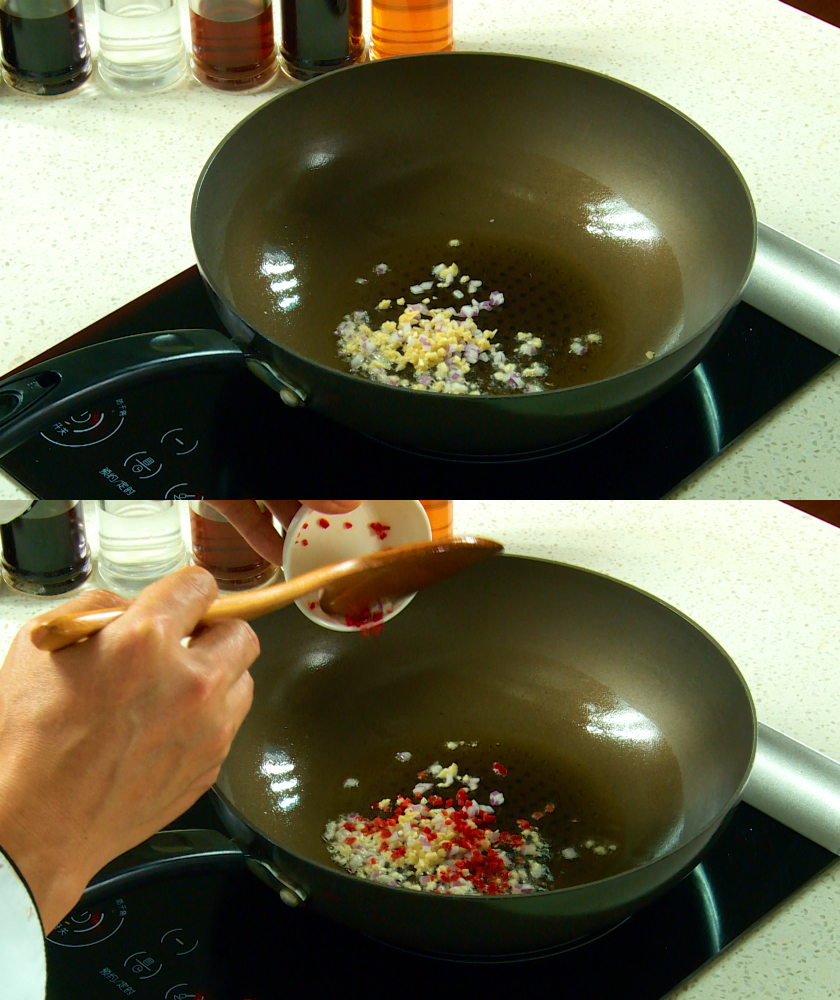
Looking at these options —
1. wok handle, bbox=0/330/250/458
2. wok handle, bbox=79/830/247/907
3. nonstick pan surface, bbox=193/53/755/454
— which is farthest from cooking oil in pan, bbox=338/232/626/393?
wok handle, bbox=79/830/247/907

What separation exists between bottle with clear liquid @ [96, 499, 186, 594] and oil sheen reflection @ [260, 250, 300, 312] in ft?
1.06

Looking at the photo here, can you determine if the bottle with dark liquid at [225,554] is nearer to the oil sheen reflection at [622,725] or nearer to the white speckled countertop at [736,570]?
the white speckled countertop at [736,570]

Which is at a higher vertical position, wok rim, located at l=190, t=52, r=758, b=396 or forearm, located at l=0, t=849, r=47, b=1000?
wok rim, located at l=190, t=52, r=758, b=396

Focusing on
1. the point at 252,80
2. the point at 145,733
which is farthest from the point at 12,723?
the point at 252,80

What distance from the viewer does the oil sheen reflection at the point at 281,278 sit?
0.73m

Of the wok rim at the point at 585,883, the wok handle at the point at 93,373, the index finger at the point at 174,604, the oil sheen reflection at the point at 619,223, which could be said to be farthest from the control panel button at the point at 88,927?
the oil sheen reflection at the point at 619,223

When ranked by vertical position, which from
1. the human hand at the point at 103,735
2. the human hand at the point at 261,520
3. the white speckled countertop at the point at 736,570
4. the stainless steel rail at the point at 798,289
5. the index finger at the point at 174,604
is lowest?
the white speckled countertop at the point at 736,570

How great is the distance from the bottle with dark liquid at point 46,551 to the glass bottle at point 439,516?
0.27 metres

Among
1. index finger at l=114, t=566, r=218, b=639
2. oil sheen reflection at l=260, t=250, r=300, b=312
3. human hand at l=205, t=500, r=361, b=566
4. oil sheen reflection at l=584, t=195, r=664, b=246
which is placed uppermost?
oil sheen reflection at l=584, t=195, r=664, b=246

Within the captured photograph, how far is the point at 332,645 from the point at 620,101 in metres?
0.45

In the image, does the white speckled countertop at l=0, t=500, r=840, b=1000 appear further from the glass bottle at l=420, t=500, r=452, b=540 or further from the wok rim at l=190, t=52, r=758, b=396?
the wok rim at l=190, t=52, r=758, b=396

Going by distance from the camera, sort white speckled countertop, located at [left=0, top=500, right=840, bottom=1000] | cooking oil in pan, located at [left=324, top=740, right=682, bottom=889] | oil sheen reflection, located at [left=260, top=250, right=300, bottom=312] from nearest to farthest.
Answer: oil sheen reflection, located at [left=260, top=250, right=300, bottom=312] < cooking oil in pan, located at [left=324, top=740, right=682, bottom=889] < white speckled countertop, located at [left=0, top=500, right=840, bottom=1000]

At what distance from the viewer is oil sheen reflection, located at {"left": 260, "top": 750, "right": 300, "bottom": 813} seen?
0.87 metres

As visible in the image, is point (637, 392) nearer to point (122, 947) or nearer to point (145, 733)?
point (145, 733)
